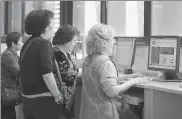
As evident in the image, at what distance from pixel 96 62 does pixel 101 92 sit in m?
0.23

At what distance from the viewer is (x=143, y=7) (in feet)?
13.4

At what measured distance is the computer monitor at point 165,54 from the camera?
2.77 m

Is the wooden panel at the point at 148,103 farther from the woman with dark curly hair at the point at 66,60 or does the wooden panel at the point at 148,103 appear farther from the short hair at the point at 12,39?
the short hair at the point at 12,39

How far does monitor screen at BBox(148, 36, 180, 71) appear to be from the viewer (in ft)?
9.10

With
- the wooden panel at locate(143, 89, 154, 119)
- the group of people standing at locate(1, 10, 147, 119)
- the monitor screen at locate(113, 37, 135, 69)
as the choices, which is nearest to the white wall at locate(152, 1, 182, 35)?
the monitor screen at locate(113, 37, 135, 69)

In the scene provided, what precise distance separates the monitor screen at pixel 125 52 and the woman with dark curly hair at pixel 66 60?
0.86 m

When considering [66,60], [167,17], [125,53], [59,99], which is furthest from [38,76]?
[167,17]

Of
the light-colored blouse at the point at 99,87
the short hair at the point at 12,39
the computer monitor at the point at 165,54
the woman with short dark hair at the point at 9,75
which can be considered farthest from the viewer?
the short hair at the point at 12,39

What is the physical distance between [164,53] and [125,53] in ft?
2.06

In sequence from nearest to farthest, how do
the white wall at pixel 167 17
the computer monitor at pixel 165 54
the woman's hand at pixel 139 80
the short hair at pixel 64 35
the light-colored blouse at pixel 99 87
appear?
the light-colored blouse at pixel 99 87 < the woman's hand at pixel 139 80 < the short hair at pixel 64 35 < the computer monitor at pixel 165 54 < the white wall at pixel 167 17

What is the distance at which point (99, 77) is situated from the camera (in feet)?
7.22

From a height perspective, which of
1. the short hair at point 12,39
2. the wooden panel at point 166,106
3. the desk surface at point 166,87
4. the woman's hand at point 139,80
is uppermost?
the short hair at point 12,39

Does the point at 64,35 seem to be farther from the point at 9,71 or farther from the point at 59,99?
the point at 9,71

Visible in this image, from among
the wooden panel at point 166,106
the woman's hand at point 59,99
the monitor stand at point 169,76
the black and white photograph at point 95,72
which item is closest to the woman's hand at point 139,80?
the black and white photograph at point 95,72
